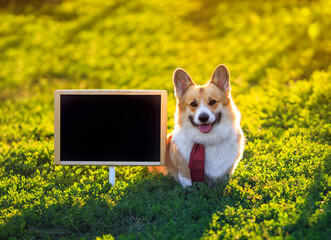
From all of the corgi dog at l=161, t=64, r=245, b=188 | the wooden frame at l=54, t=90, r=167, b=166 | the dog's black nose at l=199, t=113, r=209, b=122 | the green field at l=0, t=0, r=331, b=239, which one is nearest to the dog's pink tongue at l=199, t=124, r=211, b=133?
the corgi dog at l=161, t=64, r=245, b=188

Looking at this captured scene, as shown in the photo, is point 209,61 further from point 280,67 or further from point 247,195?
point 247,195

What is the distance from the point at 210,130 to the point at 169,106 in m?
4.14

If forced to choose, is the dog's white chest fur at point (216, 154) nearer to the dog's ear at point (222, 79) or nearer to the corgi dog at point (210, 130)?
the corgi dog at point (210, 130)

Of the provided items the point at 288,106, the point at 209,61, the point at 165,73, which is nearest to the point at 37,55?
the point at 165,73

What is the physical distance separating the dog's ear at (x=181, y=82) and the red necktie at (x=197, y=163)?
2.15 ft

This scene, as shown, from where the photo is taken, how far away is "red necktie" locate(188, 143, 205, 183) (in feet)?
15.3

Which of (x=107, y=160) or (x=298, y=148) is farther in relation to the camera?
(x=298, y=148)

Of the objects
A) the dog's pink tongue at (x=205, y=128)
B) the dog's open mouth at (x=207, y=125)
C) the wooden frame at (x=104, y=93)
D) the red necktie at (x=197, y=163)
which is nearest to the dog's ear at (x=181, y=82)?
the wooden frame at (x=104, y=93)

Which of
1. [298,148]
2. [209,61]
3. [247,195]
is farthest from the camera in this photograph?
[209,61]

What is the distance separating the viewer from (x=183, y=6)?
1675 cm

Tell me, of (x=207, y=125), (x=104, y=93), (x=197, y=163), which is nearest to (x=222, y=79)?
(x=207, y=125)

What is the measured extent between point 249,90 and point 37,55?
6.78 meters

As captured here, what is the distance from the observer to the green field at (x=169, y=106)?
401cm

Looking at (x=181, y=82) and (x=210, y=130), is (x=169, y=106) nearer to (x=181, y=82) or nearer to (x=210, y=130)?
(x=181, y=82)
